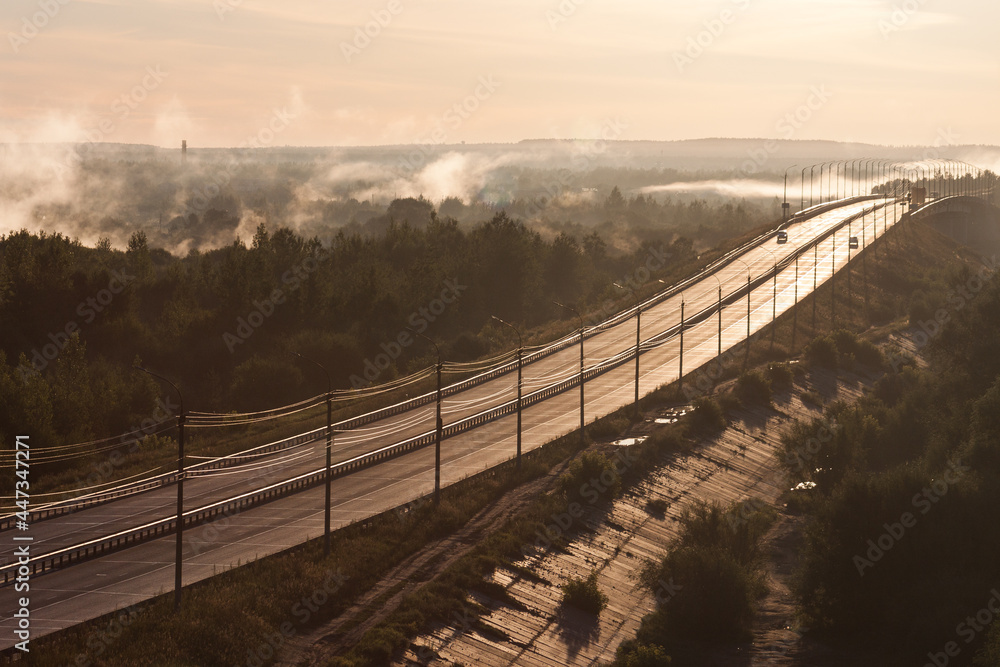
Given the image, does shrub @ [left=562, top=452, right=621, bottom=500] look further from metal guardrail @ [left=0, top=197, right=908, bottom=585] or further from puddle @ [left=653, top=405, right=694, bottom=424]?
puddle @ [left=653, top=405, right=694, bottom=424]

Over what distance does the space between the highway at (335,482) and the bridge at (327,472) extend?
9 centimetres

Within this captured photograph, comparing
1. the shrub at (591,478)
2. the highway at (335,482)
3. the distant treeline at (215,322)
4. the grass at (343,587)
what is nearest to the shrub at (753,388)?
the highway at (335,482)

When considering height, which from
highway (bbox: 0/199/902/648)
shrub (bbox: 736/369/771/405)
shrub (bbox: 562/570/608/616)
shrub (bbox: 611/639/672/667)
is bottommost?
shrub (bbox: 611/639/672/667)

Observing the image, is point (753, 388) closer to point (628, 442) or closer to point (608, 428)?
point (608, 428)

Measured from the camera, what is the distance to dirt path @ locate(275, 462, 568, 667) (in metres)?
31.4

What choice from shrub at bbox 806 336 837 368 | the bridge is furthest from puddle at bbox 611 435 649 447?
shrub at bbox 806 336 837 368

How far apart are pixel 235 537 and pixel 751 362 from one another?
183ft

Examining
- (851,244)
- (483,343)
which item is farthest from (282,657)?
(851,244)

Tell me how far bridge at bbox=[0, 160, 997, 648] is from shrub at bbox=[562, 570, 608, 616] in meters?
8.00

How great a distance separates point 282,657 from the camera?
1211 inches

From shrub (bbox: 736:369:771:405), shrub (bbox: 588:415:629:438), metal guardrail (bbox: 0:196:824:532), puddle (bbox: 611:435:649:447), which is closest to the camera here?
metal guardrail (bbox: 0:196:824:532)

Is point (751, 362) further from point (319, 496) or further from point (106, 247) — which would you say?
point (106, 247)

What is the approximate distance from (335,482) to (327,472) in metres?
11.9

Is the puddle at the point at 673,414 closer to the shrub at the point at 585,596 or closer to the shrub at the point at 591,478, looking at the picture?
the shrub at the point at 591,478
